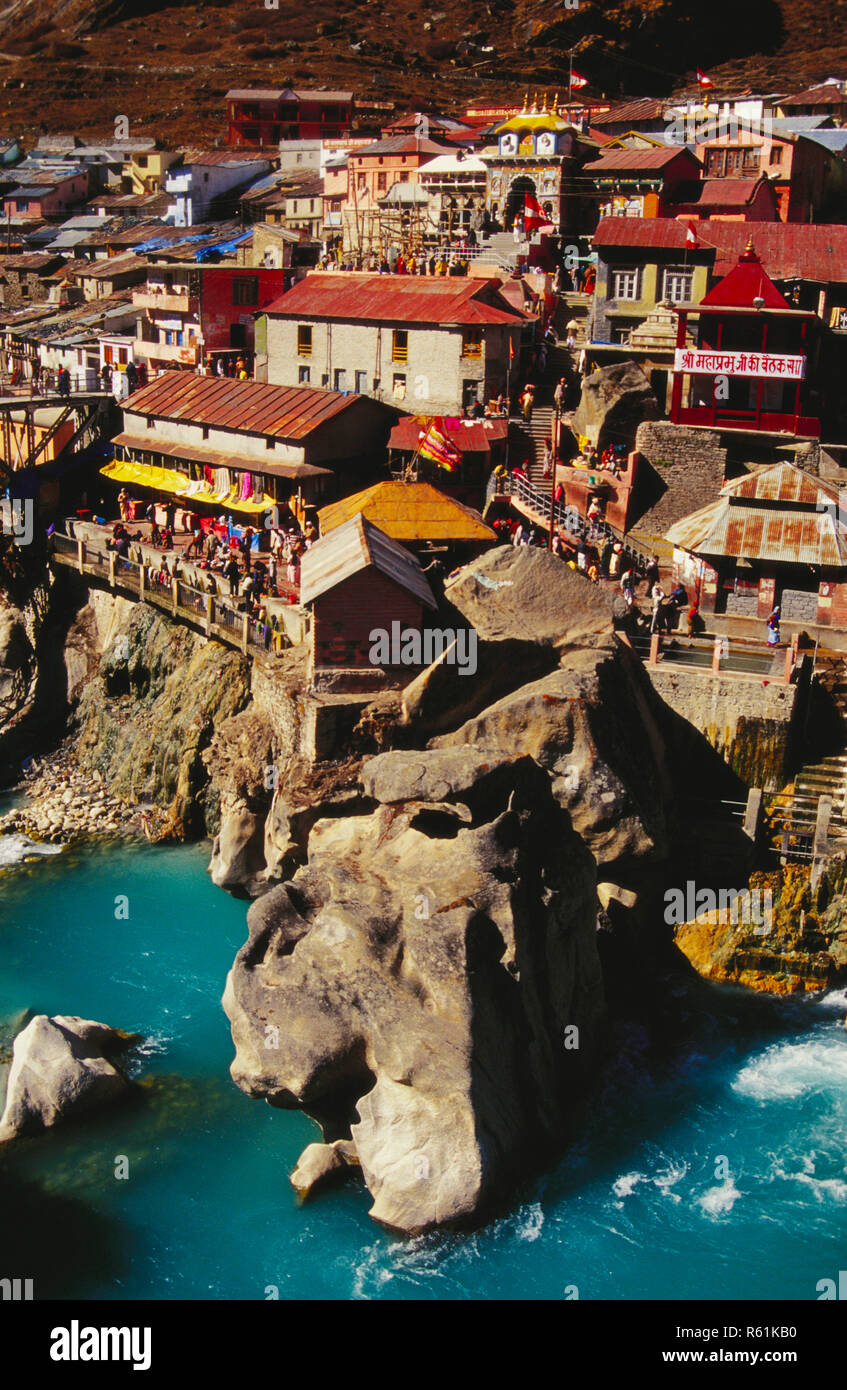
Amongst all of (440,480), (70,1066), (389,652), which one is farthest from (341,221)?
(70,1066)

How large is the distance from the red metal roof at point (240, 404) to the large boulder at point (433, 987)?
22810 millimetres

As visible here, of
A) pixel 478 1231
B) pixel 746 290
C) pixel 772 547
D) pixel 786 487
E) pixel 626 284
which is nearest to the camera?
pixel 478 1231

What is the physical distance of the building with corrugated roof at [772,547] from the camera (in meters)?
39.5

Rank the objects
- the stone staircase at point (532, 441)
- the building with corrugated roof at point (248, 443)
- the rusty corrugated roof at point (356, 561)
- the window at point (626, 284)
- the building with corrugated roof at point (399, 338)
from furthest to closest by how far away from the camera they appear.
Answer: the window at point (626, 284) → the building with corrugated roof at point (399, 338) → the building with corrugated roof at point (248, 443) → the stone staircase at point (532, 441) → the rusty corrugated roof at point (356, 561)

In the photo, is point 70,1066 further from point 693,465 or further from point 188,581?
point 693,465

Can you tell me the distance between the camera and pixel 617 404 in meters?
46.8

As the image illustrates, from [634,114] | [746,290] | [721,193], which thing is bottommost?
[746,290]

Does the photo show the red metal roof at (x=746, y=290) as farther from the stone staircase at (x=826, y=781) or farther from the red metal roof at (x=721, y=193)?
the stone staircase at (x=826, y=781)

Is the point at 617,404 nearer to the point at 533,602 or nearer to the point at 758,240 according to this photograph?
the point at 758,240

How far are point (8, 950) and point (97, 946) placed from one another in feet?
7.40

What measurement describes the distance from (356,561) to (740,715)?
37.3ft

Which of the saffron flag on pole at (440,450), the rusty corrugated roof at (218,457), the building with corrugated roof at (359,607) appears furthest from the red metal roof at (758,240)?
the building with corrugated roof at (359,607)

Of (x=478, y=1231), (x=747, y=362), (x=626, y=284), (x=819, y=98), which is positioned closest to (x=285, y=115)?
(x=819, y=98)

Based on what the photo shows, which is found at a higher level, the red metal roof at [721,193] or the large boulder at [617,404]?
the red metal roof at [721,193]
